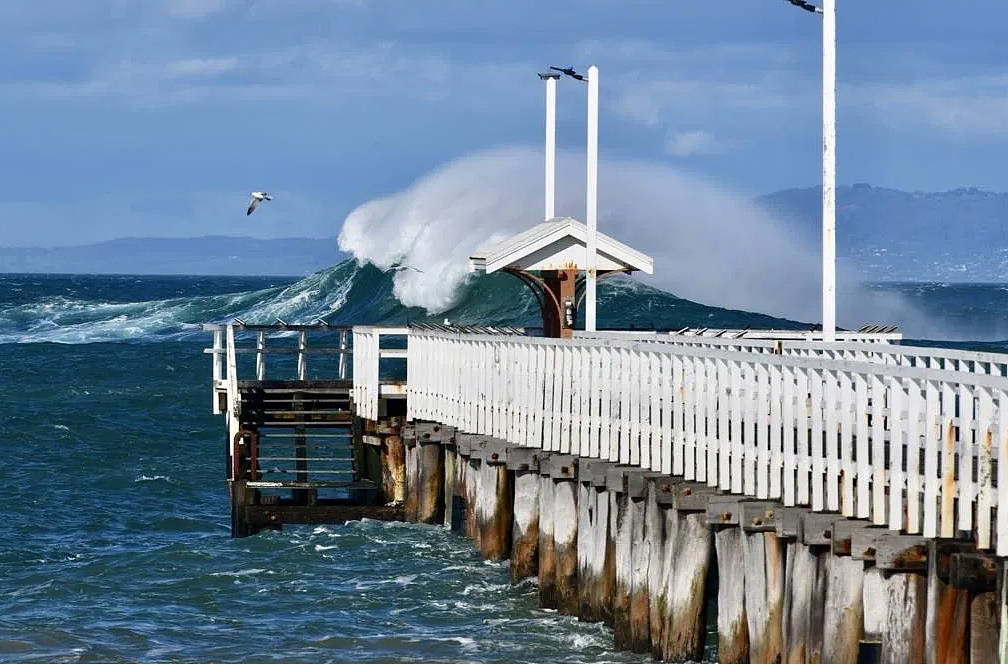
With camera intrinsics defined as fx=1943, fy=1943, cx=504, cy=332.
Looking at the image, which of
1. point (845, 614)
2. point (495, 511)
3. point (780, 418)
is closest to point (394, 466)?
point (495, 511)

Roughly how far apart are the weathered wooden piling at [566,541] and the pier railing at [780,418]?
36 cm

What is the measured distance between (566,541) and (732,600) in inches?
162

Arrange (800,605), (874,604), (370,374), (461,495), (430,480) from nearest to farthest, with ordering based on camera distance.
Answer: (874,604)
(800,605)
(461,495)
(430,480)
(370,374)

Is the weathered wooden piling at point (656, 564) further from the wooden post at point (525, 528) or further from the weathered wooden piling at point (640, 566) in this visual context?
the wooden post at point (525, 528)

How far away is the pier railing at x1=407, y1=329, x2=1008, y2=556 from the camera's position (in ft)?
41.4

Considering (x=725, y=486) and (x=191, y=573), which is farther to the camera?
(x=191, y=573)

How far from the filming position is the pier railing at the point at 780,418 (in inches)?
496

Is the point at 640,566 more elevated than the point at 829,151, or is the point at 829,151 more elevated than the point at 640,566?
the point at 829,151

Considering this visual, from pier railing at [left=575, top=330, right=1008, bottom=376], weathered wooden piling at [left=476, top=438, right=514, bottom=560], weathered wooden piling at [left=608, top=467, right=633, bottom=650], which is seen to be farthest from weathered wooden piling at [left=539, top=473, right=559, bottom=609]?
weathered wooden piling at [left=476, top=438, right=514, bottom=560]

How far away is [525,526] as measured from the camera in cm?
2055

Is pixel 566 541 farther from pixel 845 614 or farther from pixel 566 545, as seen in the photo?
pixel 845 614

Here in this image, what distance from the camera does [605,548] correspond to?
17922 millimetres

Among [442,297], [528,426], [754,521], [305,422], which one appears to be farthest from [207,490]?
[442,297]

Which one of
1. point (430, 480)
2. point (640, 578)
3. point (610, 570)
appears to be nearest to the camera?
point (640, 578)
